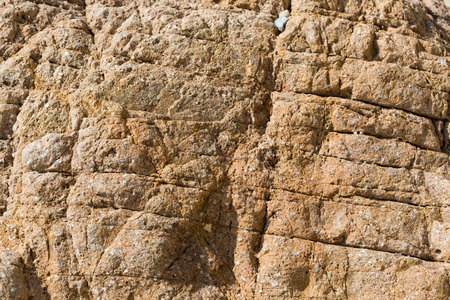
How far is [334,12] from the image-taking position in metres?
8.14

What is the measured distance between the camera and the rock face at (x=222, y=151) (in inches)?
256

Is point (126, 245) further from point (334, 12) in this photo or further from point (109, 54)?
point (334, 12)

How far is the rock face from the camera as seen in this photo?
256 inches

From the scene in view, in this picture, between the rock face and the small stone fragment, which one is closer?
the rock face

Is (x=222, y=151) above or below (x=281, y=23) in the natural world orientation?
below

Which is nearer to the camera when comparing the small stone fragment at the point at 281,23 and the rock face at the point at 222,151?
the rock face at the point at 222,151

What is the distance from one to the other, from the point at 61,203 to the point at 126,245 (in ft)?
4.34

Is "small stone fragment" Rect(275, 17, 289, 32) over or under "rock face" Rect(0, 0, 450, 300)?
over

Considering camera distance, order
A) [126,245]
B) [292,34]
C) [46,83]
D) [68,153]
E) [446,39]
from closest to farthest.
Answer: [126,245], [68,153], [46,83], [292,34], [446,39]

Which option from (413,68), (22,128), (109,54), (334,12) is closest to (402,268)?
(413,68)

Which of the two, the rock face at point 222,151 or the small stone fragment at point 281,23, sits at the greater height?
the small stone fragment at point 281,23

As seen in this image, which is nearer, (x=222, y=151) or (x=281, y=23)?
(x=222, y=151)

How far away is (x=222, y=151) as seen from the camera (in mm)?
7223

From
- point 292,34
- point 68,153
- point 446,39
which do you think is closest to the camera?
point 68,153
